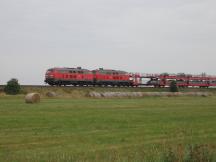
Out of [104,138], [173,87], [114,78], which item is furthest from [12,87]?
[104,138]

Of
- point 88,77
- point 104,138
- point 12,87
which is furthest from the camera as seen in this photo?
point 88,77

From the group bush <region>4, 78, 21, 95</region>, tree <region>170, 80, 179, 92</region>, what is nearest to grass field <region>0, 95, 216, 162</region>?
bush <region>4, 78, 21, 95</region>

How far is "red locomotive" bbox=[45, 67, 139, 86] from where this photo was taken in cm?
6588

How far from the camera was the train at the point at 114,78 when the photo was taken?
66.3 metres

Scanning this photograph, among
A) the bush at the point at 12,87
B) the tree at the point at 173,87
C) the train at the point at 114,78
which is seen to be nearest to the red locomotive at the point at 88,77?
the train at the point at 114,78

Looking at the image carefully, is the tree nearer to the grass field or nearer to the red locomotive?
the red locomotive

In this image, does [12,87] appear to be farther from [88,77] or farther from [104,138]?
[104,138]

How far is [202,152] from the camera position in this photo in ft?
42.2

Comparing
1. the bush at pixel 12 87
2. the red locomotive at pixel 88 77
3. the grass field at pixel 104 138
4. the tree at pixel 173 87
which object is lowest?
the grass field at pixel 104 138

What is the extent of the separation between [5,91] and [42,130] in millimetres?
36817

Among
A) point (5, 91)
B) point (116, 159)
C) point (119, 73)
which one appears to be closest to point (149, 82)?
point (119, 73)

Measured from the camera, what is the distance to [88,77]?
70125mm

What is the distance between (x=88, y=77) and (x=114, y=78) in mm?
5435

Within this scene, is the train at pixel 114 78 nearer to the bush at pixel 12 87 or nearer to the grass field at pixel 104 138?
the bush at pixel 12 87
